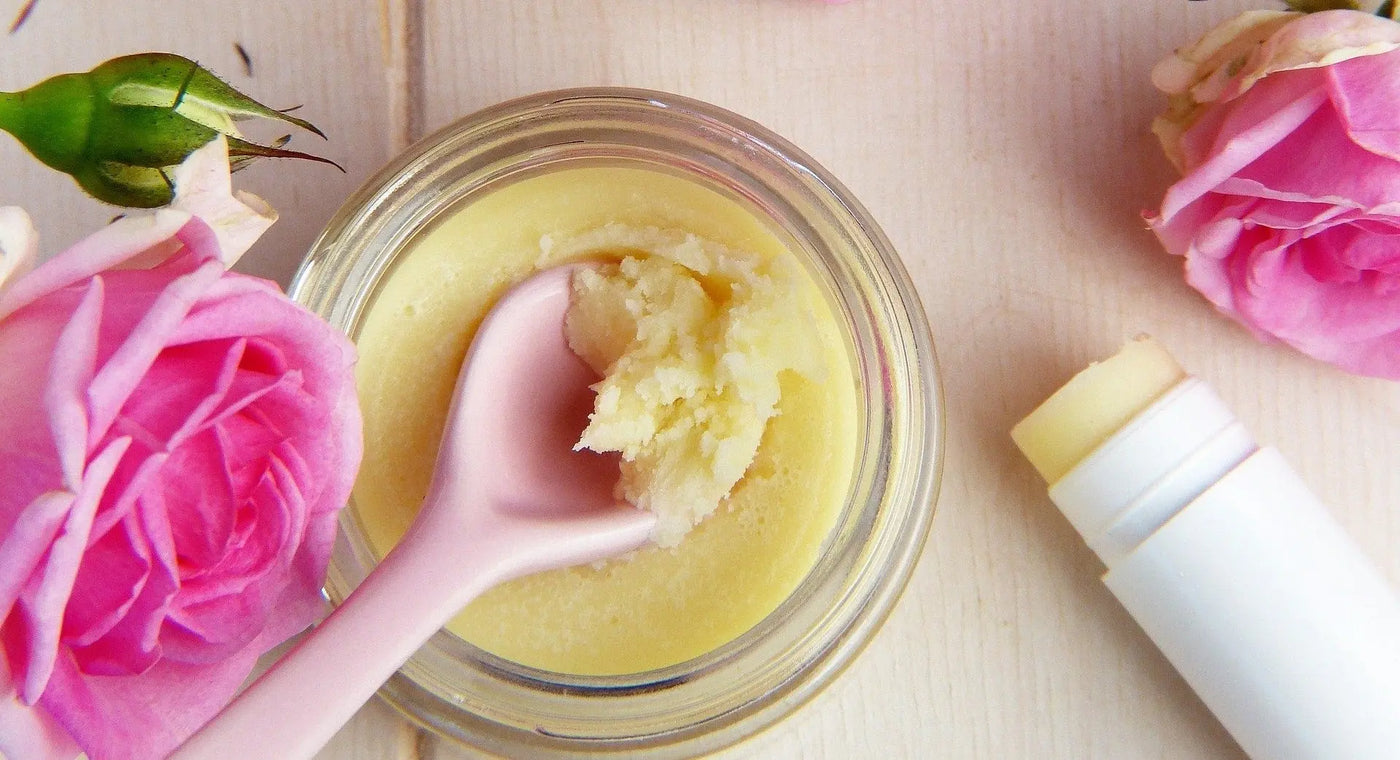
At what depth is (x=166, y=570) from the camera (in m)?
0.25

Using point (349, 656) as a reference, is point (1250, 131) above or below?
above

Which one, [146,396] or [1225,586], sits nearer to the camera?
[146,396]

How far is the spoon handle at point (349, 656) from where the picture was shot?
0.31 metres

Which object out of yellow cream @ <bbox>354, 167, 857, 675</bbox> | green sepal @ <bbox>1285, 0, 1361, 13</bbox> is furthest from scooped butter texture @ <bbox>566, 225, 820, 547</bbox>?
green sepal @ <bbox>1285, 0, 1361, 13</bbox>

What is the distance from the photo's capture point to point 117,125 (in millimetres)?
328

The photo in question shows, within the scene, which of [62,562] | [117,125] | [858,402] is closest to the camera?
[62,562]

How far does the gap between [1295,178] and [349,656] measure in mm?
406

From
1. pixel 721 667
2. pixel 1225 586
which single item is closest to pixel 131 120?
pixel 721 667

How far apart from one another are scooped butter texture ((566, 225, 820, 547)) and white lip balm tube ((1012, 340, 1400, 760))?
0.40 ft

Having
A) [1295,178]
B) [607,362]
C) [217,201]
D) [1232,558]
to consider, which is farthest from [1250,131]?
[217,201]

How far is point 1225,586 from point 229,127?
42cm

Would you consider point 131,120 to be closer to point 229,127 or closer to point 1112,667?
point 229,127

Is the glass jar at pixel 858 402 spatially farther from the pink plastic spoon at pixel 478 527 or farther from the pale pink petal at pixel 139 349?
the pale pink petal at pixel 139 349

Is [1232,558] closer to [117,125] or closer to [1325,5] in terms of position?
[1325,5]
